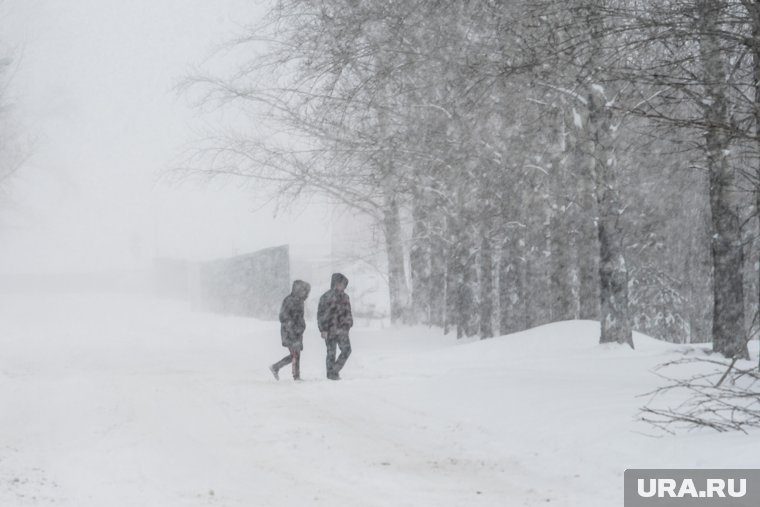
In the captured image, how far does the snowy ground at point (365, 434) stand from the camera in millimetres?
7496

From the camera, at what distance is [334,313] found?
52.5 ft

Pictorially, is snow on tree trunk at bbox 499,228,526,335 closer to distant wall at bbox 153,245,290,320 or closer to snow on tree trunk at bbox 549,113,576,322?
snow on tree trunk at bbox 549,113,576,322

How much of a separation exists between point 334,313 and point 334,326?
0.20 m

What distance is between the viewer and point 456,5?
14062mm

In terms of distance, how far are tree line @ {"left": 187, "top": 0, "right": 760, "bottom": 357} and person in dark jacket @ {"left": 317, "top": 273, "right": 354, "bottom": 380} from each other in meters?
2.67

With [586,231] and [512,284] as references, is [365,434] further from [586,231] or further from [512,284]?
[512,284]

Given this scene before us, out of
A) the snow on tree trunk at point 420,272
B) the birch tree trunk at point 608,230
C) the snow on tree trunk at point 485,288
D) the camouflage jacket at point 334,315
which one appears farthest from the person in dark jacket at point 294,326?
the snow on tree trunk at point 420,272

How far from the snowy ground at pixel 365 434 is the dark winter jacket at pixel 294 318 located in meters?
0.87

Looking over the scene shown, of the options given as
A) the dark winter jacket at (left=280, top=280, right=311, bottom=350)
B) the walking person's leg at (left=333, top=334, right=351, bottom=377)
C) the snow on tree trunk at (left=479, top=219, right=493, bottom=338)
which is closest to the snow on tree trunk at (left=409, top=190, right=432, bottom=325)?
the snow on tree trunk at (left=479, top=219, right=493, bottom=338)

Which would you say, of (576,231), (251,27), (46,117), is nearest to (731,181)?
(576,231)

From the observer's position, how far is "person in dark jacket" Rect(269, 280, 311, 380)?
53.7 ft

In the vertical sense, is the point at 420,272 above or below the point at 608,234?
below

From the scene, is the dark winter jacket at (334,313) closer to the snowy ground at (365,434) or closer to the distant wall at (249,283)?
the snowy ground at (365,434)

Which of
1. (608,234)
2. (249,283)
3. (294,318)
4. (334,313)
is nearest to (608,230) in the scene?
(608,234)
